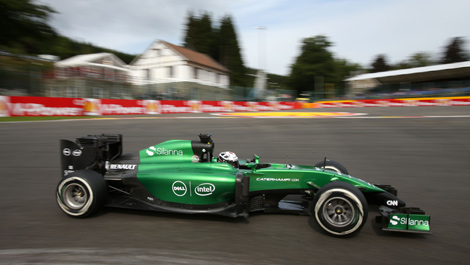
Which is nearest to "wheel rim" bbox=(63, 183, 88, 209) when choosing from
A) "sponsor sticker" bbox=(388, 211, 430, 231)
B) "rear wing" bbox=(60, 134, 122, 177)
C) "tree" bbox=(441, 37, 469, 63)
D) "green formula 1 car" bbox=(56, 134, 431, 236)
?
"green formula 1 car" bbox=(56, 134, 431, 236)

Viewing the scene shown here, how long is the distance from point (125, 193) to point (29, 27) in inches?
1198

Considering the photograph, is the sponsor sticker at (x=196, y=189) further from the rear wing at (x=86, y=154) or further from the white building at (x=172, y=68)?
the white building at (x=172, y=68)

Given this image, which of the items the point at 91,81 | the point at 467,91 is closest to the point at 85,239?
the point at 91,81

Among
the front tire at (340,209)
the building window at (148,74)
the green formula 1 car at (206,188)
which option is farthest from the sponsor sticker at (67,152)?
the building window at (148,74)

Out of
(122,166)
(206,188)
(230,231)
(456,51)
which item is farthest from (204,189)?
(456,51)

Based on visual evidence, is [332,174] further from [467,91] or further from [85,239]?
[467,91]

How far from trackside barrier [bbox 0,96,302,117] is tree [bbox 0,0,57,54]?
12.4 meters

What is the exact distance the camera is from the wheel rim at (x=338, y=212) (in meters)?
3.51

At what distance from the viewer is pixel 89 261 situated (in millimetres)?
3037

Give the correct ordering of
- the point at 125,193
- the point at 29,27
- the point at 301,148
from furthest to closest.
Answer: the point at 29,27, the point at 301,148, the point at 125,193

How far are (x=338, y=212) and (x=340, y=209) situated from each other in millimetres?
42

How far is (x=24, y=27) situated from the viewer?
89.3 ft

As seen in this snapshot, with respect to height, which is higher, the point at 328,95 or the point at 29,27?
the point at 29,27

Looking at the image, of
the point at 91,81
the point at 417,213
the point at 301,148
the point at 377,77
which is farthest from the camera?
the point at 377,77
